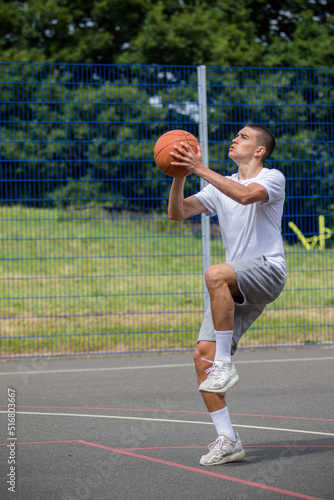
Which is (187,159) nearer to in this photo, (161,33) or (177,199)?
(177,199)

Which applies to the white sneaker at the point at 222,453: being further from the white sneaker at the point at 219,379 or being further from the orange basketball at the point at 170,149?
the orange basketball at the point at 170,149

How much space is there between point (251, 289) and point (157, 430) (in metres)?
1.56

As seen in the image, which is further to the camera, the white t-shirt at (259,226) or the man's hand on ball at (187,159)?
the white t-shirt at (259,226)

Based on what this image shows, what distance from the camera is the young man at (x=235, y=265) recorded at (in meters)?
4.33

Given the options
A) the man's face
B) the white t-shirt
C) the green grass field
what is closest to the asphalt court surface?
the green grass field

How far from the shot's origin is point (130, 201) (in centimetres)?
916

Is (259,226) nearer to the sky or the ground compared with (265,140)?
nearer to the ground

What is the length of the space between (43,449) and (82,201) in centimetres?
472

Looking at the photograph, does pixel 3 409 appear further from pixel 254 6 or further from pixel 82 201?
pixel 254 6

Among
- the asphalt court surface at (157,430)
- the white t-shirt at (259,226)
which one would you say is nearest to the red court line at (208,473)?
the asphalt court surface at (157,430)

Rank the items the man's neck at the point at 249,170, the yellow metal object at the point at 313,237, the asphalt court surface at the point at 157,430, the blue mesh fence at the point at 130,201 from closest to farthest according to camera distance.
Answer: the asphalt court surface at the point at 157,430 < the man's neck at the point at 249,170 < the blue mesh fence at the point at 130,201 < the yellow metal object at the point at 313,237

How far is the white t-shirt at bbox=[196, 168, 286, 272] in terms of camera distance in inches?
179

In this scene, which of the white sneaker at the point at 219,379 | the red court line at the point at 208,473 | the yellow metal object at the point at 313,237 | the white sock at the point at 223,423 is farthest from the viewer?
the yellow metal object at the point at 313,237

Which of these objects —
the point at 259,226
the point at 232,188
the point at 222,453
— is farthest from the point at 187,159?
the point at 222,453
